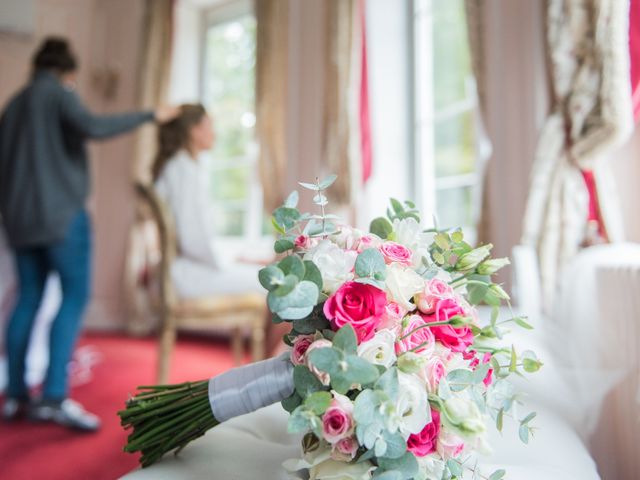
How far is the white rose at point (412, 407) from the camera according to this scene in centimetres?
51

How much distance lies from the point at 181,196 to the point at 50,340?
35.5 inches

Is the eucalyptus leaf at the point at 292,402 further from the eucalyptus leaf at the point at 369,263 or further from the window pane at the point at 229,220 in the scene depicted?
the window pane at the point at 229,220

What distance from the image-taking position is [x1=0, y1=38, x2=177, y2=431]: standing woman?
2193mm

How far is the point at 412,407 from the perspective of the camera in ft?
1.70

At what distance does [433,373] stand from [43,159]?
2.26 m

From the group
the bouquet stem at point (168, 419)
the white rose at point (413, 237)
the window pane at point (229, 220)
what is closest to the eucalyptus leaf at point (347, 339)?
the white rose at point (413, 237)

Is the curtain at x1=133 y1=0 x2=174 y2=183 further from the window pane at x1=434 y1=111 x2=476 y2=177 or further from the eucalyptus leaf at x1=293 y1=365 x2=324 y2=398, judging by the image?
the eucalyptus leaf at x1=293 y1=365 x2=324 y2=398

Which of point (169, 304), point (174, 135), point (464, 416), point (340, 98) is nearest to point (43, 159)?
point (174, 135)

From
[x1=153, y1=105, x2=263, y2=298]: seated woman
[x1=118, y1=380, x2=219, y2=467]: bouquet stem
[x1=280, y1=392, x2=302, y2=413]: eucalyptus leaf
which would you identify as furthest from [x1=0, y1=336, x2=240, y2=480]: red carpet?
[x1=280, y1=392, x2=302, y2=413]: eucalyptus leaf

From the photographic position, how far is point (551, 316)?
5.70ft

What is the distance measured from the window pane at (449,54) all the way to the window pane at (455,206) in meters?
0.59

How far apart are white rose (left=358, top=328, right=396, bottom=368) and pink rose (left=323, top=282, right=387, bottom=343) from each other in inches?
0.5

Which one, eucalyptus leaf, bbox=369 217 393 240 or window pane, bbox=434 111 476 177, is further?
window pane, bbox=434 111 476 177

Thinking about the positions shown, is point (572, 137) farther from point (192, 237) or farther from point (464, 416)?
Result: point (192, 237)
